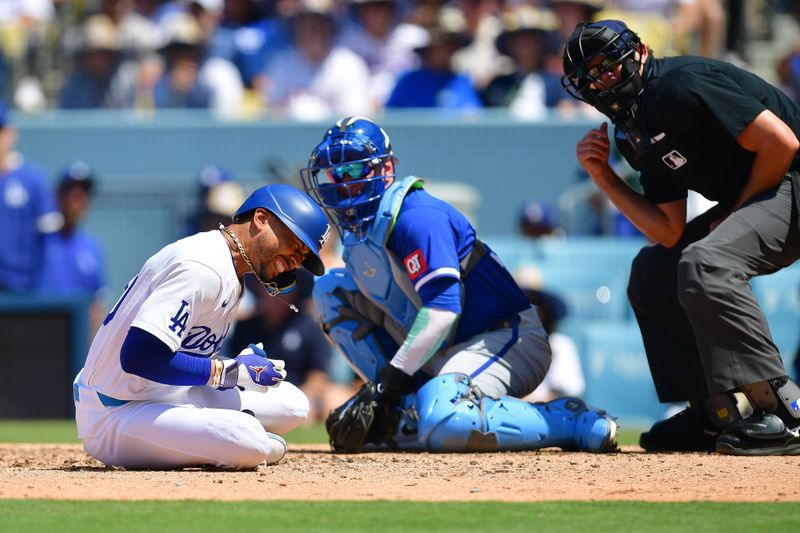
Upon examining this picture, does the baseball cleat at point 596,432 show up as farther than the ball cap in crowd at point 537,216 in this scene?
No

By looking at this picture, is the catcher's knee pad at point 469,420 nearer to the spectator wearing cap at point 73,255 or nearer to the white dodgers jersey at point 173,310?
the white dodgers jersey at point 173,310

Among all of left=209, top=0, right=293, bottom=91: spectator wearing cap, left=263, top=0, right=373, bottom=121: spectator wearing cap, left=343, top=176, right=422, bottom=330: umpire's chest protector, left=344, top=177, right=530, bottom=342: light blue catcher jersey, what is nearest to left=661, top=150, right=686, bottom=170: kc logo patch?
left=344, top=177, right=530, bottom=342: light blue catcher jersey

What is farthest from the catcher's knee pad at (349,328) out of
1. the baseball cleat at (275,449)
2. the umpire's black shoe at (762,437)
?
the umpire's black shoe at (762,437)

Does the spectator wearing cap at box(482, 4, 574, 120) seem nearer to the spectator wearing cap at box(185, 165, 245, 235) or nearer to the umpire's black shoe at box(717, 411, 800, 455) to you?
the spectator wearing cap at box(185, 165, 245, 235)

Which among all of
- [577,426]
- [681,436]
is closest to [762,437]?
[681,436]

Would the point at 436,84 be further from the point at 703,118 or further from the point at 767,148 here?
the point at 767,148

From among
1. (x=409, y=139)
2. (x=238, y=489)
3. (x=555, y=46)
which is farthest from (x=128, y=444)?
(x=555, y=46)
